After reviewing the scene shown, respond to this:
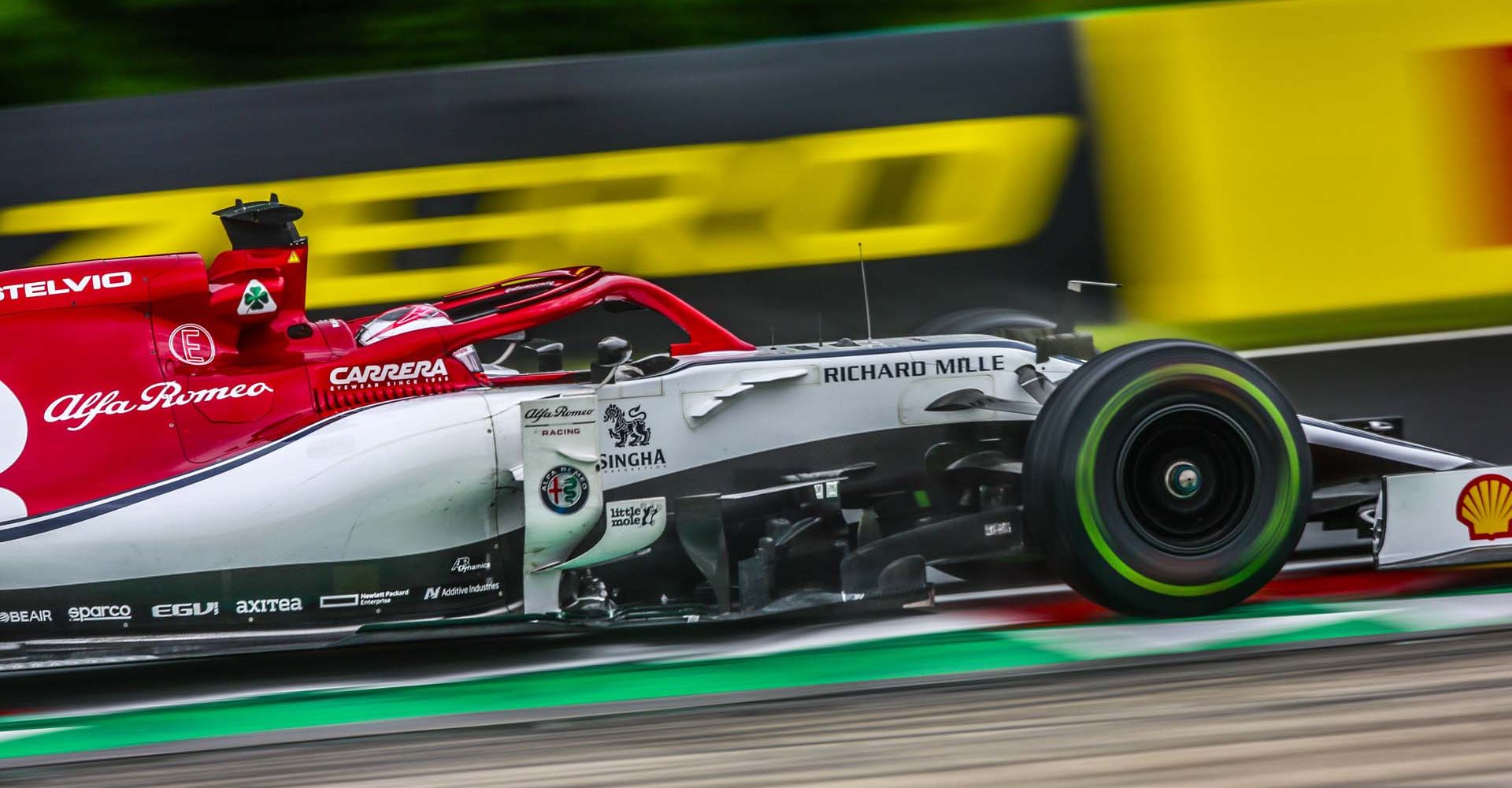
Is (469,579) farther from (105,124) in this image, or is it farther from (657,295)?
(105,124)

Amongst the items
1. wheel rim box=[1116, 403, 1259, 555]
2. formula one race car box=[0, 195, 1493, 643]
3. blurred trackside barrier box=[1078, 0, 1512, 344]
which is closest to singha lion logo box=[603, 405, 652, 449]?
formula one race car box=[0, 195, 1493, 643]

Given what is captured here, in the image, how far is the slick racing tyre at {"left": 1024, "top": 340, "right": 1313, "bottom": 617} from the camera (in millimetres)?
4863

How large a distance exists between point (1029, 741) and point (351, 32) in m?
6.42

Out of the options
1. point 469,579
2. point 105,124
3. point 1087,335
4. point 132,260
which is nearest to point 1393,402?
point 1087,335

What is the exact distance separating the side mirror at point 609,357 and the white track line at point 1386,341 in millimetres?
2894

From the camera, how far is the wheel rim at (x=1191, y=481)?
197 inches

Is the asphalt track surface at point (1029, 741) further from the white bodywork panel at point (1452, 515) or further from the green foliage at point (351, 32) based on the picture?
the green foliage at point (351, 32)

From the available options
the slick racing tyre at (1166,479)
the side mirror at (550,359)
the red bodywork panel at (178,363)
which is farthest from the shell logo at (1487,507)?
the side mirror at (550,359)

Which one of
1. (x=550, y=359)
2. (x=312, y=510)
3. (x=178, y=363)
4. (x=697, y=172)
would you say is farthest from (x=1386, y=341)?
(x=178, y=363)

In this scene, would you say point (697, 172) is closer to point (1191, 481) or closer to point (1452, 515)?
point (1191, 481)

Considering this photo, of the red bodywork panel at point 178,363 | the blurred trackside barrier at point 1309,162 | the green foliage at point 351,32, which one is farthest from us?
the green foliage at point 351,32

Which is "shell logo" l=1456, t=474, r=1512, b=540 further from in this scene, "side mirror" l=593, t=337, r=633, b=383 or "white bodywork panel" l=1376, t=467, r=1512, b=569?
"side mirror" l=593, t=337, r=633, b=383

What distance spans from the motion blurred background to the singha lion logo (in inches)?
69.3

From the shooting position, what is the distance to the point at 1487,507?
201 inches
